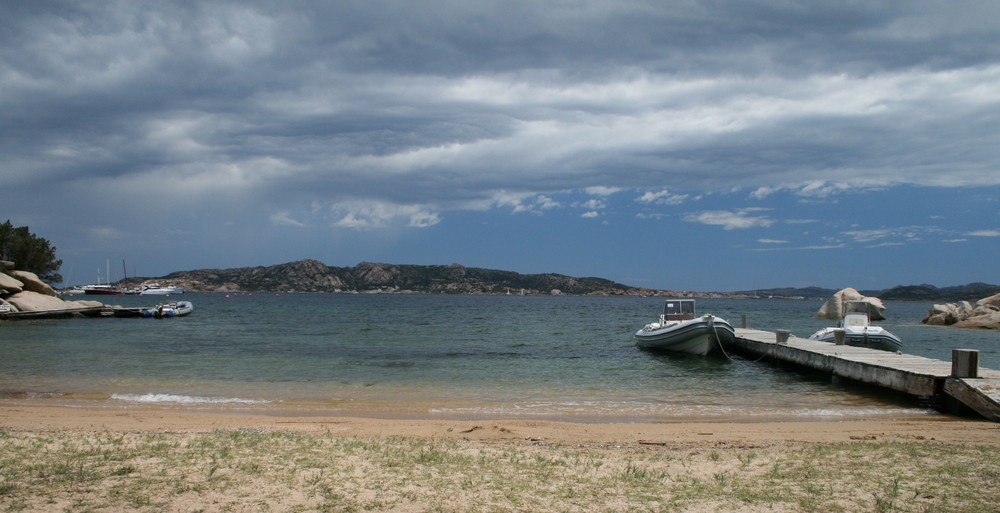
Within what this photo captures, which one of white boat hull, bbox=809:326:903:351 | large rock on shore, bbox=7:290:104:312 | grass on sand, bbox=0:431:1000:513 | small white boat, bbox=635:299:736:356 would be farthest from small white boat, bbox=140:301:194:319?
white boat hull, bbox=809:326:903:351

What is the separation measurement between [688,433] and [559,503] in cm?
544

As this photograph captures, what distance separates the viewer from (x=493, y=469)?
7.07 meters

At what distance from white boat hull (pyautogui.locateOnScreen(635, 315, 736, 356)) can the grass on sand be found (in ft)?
57.6

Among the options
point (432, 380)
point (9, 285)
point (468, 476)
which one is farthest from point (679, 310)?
point (9, 285)

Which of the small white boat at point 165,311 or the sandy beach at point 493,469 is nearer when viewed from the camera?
the sandy beach at point 493,469

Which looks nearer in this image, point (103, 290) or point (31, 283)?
point (31, 283)

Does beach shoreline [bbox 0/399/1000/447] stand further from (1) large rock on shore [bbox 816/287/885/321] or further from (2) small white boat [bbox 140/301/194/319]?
(1) large rock on shore [bbox 816/287/885/321]

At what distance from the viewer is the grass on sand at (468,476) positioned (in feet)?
18.7

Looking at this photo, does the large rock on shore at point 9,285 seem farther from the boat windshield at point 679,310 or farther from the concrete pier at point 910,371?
the concrete pier at point 910,371

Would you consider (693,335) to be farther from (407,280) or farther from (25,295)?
(407,280)

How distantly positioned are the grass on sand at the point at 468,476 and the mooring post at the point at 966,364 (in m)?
5.61

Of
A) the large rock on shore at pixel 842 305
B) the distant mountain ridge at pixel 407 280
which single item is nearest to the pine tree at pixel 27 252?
the large rock on shore at pixel 842 305

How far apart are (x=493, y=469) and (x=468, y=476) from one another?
1.48ft

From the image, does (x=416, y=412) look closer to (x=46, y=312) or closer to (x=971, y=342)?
(x=971, y=342)
